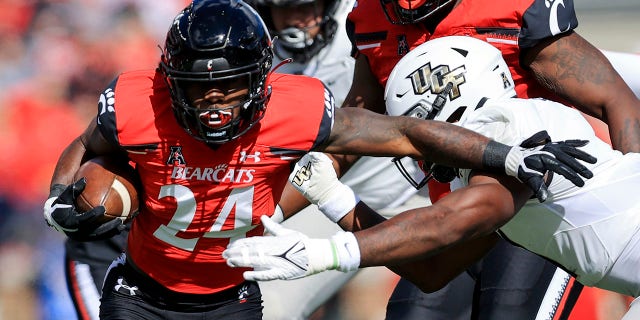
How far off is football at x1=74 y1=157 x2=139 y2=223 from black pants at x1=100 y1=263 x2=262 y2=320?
240 mm

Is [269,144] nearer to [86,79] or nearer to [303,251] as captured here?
[303,251]

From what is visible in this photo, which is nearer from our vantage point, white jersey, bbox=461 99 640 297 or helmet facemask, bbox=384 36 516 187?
white jersey, bbox=461 99 640 297

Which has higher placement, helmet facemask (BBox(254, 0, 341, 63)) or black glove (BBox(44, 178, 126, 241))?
black glove (BBox(44, 178, 126, 241))

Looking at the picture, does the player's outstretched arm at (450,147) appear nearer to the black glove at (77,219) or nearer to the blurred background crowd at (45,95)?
the black glove at (77,219)

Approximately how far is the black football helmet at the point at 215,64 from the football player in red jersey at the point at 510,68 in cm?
79

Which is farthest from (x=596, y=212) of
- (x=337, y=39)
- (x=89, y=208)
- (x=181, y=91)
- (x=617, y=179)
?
(x=337, y=39)

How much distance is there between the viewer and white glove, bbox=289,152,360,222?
142 inches

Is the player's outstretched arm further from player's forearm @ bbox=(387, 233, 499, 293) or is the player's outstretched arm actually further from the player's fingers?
player's forearm @ bbox=(387, 233, 499, 293)

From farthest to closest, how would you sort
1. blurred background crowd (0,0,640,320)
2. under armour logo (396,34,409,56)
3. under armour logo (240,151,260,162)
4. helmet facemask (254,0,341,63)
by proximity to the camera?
helmet facemask (254,0,341,63) < blurred background crowd (0,0,640,320) < under armour logo (396,34,409,56) < under armour logo (240,151,260,162)

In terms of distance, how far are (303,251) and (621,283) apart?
1.06 meters

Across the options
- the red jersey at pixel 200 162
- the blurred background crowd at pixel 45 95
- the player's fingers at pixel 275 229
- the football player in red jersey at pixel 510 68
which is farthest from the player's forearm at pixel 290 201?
the blurred background crowd at pixel 45 95

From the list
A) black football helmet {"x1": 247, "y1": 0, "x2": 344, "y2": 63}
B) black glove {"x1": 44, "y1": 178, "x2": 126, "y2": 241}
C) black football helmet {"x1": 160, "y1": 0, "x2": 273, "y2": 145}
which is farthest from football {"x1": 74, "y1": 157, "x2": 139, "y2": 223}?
black football helmet {"x1": 247, "y1": 0, "x2": 344, "y2": 63}

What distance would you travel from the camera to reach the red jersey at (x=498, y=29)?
377 centimetres

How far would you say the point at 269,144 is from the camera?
330cm
